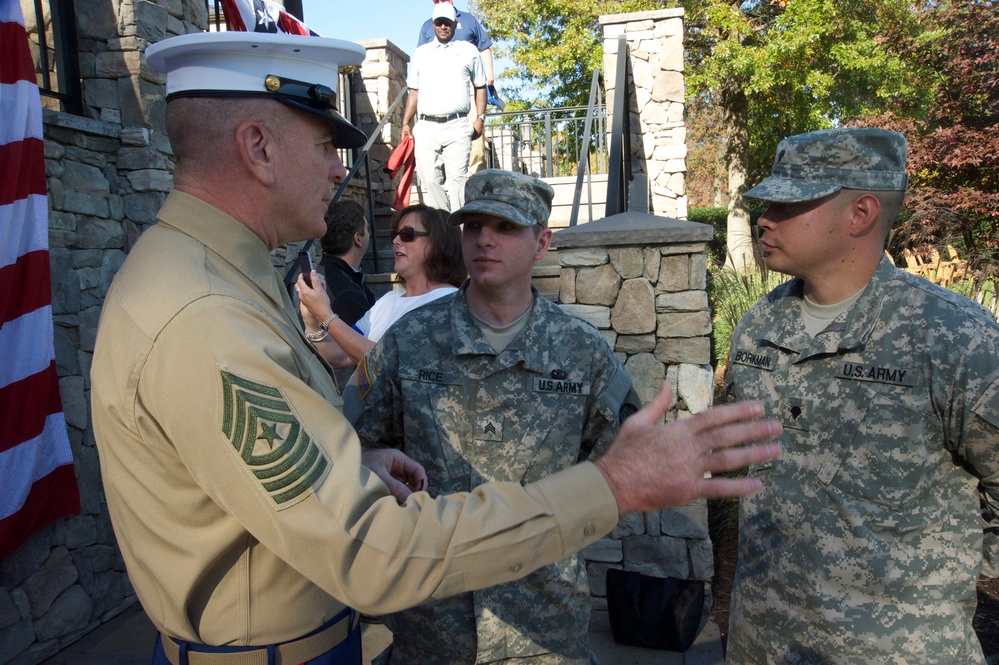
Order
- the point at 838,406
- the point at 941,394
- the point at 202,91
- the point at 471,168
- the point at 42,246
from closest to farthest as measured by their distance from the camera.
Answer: the point at 202,91 → the point at 941,394 → the point at 838,406 → the point at 42,246 → the point at 471,168

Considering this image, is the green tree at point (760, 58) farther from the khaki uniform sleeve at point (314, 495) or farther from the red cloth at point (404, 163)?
the khaki uniform sleeve at point (314, 495)

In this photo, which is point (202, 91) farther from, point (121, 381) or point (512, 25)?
point (512, 25)

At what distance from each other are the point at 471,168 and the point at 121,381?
6.11m

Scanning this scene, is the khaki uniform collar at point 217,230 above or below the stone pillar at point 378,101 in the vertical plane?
below

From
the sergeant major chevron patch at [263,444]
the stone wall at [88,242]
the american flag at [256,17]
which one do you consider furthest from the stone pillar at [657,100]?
the sergeant major chevron patch at [263,444]

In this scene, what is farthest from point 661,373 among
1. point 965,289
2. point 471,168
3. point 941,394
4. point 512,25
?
point 512,25

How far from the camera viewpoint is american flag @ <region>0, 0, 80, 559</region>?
3439 mm

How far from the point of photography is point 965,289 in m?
7.15

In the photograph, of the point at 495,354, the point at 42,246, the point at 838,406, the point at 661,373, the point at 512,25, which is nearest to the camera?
the point at 838,406

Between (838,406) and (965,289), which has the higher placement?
(838,406)

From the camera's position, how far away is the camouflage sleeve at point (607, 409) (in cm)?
243

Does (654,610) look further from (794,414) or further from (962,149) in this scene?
(962,149)

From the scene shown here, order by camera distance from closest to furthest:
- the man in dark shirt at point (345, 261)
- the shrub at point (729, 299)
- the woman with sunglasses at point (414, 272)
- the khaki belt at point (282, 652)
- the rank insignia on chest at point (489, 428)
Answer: the khaki belt at point (282, 652), the rank insignia on chest at point (489, 428), the woman with sunglasses at point (414, 272), the man in dark shirt at point (345, 261), the shrub at point (729, 299)

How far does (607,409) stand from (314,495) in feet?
4.62
